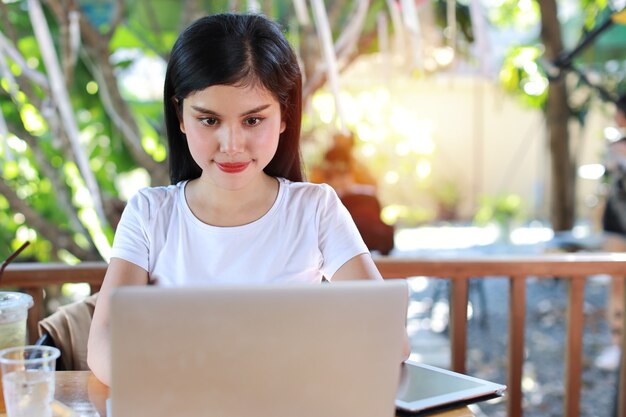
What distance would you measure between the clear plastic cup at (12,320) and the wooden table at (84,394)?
0.11m

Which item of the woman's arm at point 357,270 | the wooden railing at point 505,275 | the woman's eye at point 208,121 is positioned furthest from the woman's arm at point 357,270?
the wooden railing at point 505,275

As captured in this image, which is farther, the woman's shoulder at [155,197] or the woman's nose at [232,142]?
the woman's shoulder at [155,197]

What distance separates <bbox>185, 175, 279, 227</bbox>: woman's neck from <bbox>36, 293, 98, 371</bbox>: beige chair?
39 cm

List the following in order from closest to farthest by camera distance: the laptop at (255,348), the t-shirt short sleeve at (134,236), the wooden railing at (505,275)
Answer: the laptop at (255,348) → the t-shirt short sleeve at (134,236) → the wooden railing at (505,275)

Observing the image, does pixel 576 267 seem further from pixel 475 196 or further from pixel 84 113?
pixel 475 196

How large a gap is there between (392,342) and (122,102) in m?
2.32

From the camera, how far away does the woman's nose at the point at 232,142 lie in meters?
1.30

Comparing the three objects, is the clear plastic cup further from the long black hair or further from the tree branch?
the tree branch

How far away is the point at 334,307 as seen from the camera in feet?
2.81

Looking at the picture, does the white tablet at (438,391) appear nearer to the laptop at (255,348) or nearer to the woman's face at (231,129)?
the laptop at (255,348)

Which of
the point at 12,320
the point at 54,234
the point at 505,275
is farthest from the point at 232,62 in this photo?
the point at 54,234

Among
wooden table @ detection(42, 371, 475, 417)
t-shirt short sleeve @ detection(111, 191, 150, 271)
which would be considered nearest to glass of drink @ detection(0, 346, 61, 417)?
wooden table @ detection(42, 371, 475, 417)

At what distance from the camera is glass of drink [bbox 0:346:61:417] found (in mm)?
1037

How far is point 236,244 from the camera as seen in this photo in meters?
1.45
